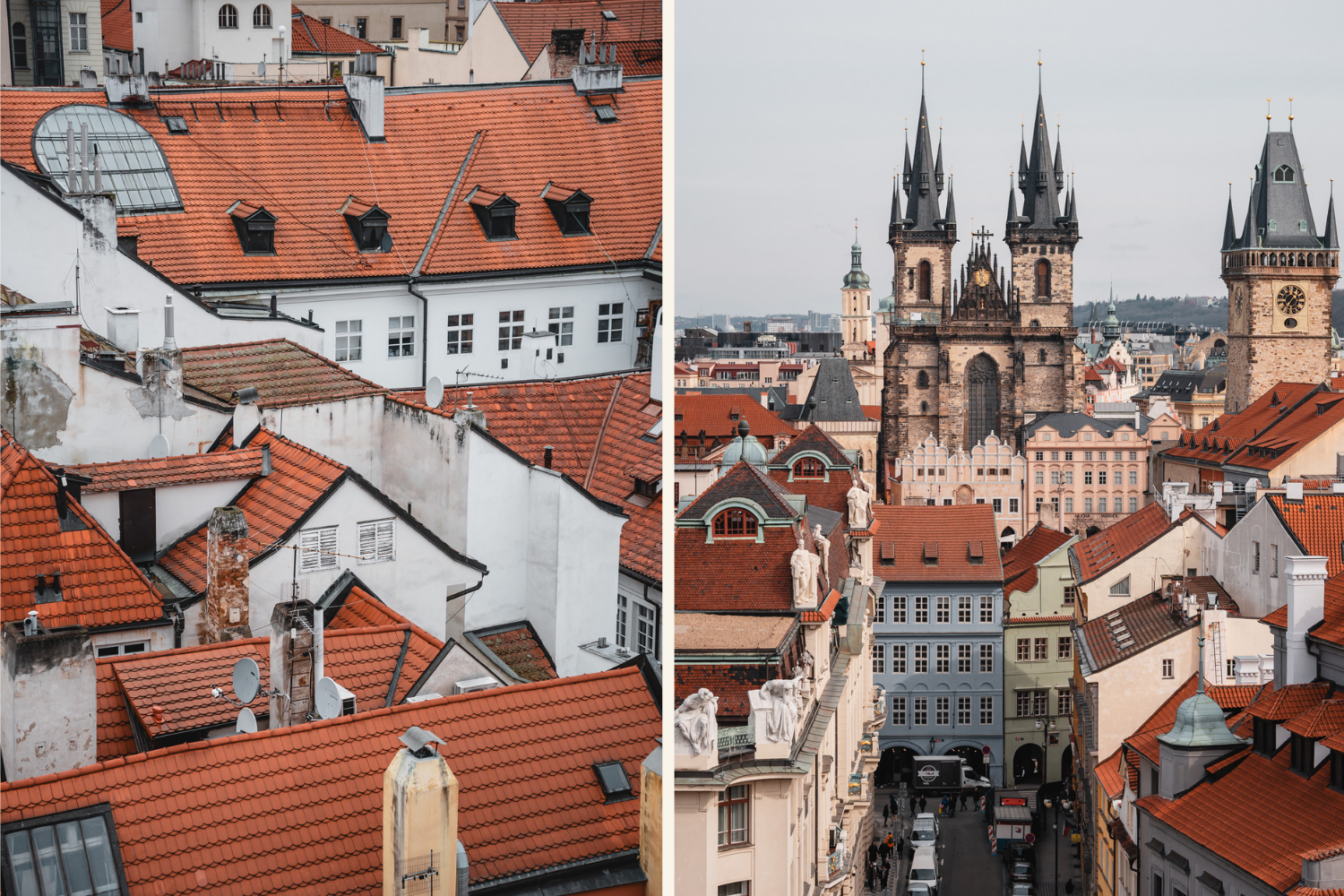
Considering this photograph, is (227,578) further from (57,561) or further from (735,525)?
(735,525)

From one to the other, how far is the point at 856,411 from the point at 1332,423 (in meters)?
19.7

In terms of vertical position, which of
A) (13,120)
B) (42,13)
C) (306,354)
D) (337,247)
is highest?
(42,13)

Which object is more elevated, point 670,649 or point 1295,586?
point 670,649

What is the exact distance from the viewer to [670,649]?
4.41 m

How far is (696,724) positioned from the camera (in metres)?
5.52

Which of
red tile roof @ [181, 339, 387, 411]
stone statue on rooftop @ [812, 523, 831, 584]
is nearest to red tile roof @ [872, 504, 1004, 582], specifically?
stone statue on rooftop @ [812, 523, 831, 584]

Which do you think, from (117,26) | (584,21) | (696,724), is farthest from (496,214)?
(696,724)

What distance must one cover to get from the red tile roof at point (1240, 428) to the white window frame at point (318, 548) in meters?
25.2

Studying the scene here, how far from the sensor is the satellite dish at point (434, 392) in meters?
8.25

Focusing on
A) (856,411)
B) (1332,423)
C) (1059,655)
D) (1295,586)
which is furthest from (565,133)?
Result: (856,411)

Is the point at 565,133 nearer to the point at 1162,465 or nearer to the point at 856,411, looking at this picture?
the point at 1162,465

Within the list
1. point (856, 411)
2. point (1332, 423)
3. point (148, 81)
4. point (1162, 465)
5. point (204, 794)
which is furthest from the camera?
point (856, 411)

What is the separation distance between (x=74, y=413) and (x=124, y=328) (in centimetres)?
111

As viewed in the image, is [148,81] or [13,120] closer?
[13,120]
